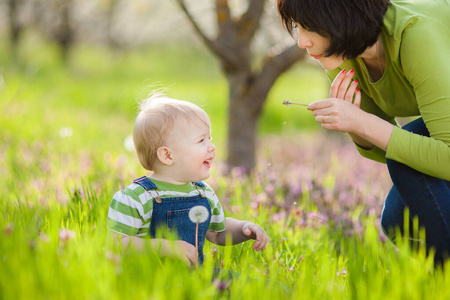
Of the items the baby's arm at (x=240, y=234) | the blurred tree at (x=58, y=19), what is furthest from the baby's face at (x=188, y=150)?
the blurred tree at (x=58, y=19)

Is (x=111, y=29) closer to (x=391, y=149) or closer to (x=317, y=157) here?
A: (x=317, y=157)

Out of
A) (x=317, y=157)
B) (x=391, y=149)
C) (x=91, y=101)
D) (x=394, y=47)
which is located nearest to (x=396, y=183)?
(x=391, y=149)

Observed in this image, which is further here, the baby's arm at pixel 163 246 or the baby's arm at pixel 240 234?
the baby's arm at pixel 240 234

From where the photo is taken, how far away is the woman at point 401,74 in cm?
231

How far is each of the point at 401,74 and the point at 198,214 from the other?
1.25 metres

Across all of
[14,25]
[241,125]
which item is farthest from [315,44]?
[14,25]

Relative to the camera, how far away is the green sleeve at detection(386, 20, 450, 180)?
7.47ft

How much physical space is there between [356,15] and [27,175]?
3037 mm

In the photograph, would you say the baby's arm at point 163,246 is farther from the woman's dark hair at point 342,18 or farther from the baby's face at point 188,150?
the woman's dark hair at point 342,18

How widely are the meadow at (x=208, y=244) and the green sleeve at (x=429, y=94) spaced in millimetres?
457

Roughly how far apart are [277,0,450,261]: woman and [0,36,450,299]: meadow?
347 mm

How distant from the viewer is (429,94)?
2322mm

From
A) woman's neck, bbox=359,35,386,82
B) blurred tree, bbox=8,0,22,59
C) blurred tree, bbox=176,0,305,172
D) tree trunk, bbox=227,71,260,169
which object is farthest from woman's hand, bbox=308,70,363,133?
blurred tree, bbox=8,0,22,59

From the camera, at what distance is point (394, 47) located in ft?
7.93
